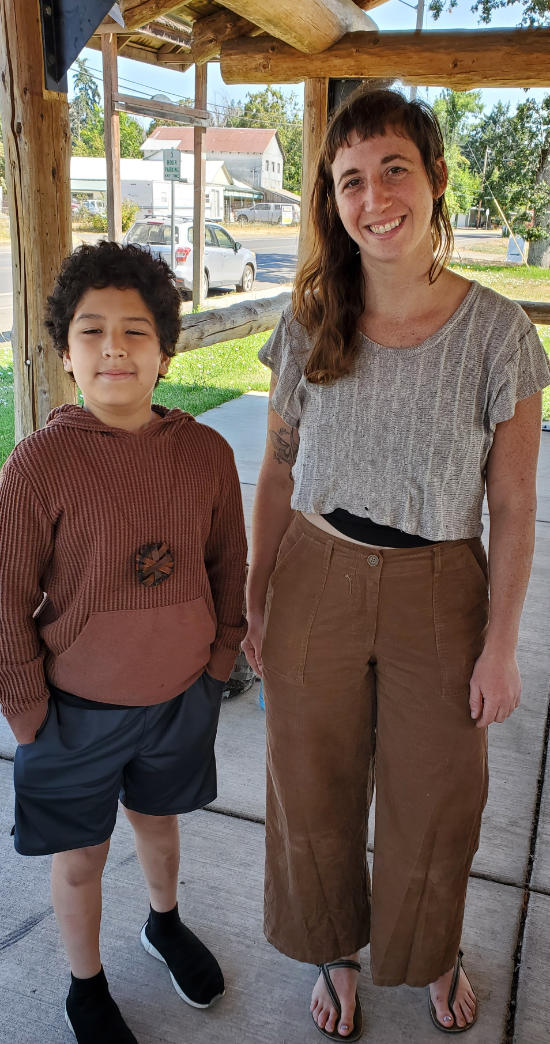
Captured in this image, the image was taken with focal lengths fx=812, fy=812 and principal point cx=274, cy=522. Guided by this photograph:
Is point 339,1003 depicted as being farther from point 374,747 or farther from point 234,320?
point 234,320

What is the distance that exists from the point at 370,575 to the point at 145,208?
4091 centimetres

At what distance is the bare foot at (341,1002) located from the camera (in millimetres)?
1722

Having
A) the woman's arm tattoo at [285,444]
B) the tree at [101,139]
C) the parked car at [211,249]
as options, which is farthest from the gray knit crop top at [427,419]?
the tree at [101,139]

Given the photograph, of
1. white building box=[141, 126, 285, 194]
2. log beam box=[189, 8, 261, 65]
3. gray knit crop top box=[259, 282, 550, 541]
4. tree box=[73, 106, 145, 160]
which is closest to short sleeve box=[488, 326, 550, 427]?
gray knit crop top box=[259, 282, 550, 541]

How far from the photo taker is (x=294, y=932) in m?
1.76

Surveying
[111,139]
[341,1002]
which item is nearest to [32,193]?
[341,1002]

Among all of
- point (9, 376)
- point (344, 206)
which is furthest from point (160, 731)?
point (9, 376)

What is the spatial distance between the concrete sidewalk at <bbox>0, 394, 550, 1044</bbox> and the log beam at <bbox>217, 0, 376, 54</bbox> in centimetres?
356

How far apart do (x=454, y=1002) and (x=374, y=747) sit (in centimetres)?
60

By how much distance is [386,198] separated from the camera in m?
1.40

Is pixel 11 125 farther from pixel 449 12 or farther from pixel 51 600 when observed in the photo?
pixel 449 12

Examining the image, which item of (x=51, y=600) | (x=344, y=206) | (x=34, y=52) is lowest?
(x=51, y=600)

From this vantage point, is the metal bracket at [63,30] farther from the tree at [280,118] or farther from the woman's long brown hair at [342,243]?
the tree at [280,118]

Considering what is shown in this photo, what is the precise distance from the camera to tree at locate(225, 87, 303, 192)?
5662cm
